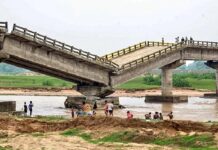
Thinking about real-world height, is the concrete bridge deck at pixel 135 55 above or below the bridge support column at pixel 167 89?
above

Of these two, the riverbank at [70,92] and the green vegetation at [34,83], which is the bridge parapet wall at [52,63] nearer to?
the riverbank at [70,92]

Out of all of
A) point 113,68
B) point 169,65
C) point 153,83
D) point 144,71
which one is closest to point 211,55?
point 169,65

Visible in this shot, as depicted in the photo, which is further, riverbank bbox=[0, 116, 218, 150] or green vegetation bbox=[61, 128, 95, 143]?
green vegetation bbox=[61, 128, 95, 143]

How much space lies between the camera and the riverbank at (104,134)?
2731cm

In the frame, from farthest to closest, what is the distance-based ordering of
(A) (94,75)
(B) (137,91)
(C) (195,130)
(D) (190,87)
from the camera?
(D) (190,87)
(B) (137,91)
(A) (94,75)
(C) (195,130)

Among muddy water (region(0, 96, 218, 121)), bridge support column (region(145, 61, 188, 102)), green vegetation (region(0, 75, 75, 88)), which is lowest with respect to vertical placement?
muddy water (region(0, 96, 218, 121))

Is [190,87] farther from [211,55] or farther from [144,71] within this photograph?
[144,71]

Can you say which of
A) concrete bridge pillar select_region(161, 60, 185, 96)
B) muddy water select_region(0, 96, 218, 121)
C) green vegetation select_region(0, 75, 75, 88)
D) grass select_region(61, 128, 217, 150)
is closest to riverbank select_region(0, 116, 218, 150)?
grass select_region(61, 128, 217, 150)

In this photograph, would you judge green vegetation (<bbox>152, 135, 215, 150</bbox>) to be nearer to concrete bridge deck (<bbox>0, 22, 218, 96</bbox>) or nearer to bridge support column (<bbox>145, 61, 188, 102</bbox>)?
concrete bridge deck (<bbox>0, 22, 218, 96</bbox>)

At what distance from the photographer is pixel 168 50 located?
66.6 m

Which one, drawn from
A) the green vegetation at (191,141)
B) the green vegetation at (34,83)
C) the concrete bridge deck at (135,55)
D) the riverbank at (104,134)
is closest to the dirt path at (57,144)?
the riverbank at (104,134)

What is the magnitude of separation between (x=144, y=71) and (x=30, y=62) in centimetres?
1748

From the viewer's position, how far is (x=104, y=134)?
30.8m

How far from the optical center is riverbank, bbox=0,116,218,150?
27.3 meters
